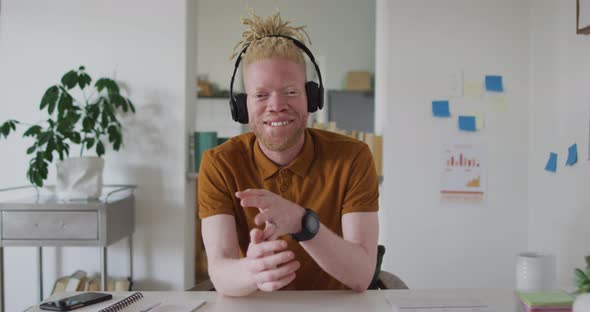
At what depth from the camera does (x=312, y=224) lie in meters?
1.16

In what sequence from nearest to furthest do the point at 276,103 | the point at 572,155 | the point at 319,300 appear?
1. the point at 319,300
2. the point at 276,103
3. the point at 572,155

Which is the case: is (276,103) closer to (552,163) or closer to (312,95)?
(312,95)

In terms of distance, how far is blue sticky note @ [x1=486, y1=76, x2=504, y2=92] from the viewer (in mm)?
3033

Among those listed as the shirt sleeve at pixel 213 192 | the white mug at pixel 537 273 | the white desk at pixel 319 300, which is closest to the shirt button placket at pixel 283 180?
the shirt sleeve at pixel 213 192

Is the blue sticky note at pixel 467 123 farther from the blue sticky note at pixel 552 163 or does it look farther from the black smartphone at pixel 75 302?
the black smartphone at pixel 75 302

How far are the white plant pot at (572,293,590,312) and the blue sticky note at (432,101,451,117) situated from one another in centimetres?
220

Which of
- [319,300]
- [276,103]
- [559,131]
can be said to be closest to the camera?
[319,300]

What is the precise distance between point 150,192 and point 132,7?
1081 mm

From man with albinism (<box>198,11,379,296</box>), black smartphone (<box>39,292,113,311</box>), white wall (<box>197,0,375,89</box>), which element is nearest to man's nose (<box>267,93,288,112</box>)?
man with albinism (<box>198,11,379,296</box>)

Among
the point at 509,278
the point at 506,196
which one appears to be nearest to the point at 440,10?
the point at 506,196

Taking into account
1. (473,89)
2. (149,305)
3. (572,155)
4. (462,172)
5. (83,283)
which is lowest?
(83,283)

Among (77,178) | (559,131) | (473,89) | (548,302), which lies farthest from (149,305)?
(473,89)

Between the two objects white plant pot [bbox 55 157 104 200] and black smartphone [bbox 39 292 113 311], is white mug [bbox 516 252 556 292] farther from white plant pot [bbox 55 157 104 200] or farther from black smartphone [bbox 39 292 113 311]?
white plant pot [bbox 55 157 104 200]

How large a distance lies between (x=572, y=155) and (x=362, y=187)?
146cm
